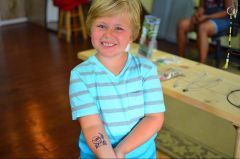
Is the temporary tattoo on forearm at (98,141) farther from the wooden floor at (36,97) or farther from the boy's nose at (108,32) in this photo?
the wooden floor at (36,97)

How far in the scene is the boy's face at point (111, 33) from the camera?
1.10 m

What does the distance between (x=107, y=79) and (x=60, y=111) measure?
64.6 inches

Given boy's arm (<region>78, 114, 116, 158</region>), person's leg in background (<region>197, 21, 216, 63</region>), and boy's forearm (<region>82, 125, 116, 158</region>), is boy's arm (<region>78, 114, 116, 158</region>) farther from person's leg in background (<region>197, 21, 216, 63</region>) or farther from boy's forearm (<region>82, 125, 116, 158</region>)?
person's leg in background (<region>197, 21, 216, 63</region>)

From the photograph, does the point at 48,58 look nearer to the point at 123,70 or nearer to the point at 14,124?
the point at 14,124

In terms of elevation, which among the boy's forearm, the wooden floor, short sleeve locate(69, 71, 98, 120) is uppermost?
short sleeve locate(69, 71, 98, 120)

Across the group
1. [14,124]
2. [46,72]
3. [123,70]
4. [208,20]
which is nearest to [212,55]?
[208,20]

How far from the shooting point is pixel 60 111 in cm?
271

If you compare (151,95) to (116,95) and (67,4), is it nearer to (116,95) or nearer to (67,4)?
(116,95)

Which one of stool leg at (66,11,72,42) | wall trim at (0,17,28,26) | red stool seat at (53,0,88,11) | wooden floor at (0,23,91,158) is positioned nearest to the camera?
wooden floor at (0,23,91,158)

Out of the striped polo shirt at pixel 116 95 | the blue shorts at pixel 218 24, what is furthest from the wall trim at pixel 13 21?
the striped polo shirt at pixel 116 95

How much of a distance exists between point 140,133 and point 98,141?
0.14 meters

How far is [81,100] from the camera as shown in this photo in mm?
1120

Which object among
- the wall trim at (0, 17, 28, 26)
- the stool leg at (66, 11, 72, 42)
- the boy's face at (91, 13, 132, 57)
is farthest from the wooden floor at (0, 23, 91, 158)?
the boy's face at (91, 13, 132, 57)

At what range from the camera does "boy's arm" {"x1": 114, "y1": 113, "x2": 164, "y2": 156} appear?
43.8 inches
